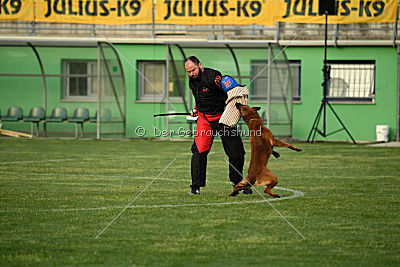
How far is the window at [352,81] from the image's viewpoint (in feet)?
97.2

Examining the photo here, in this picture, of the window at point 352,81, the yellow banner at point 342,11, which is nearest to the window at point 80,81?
the yellow banner at point 342,11

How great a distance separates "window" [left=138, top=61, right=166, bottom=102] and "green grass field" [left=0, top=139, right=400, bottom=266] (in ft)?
44.2

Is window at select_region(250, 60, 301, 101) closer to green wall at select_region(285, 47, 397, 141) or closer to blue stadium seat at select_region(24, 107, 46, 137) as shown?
green wall at select_region(285, 47, 397, 141)

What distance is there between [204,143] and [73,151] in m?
10.5

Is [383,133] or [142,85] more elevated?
[142,85]

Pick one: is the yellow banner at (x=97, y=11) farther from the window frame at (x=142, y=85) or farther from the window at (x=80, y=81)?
the window frame at (x=142, y=85)

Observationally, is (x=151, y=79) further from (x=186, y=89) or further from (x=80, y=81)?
(x=186, y=89)

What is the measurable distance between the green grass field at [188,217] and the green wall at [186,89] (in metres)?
12.0

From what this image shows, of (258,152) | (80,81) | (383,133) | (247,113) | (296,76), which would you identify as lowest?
(383,133)

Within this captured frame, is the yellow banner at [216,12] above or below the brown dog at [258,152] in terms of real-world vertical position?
above

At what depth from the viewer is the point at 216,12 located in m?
27.1

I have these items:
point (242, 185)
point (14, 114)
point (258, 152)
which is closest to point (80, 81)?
point (14, 114)

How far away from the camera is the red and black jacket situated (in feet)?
36.2

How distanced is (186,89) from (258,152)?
1806cm
